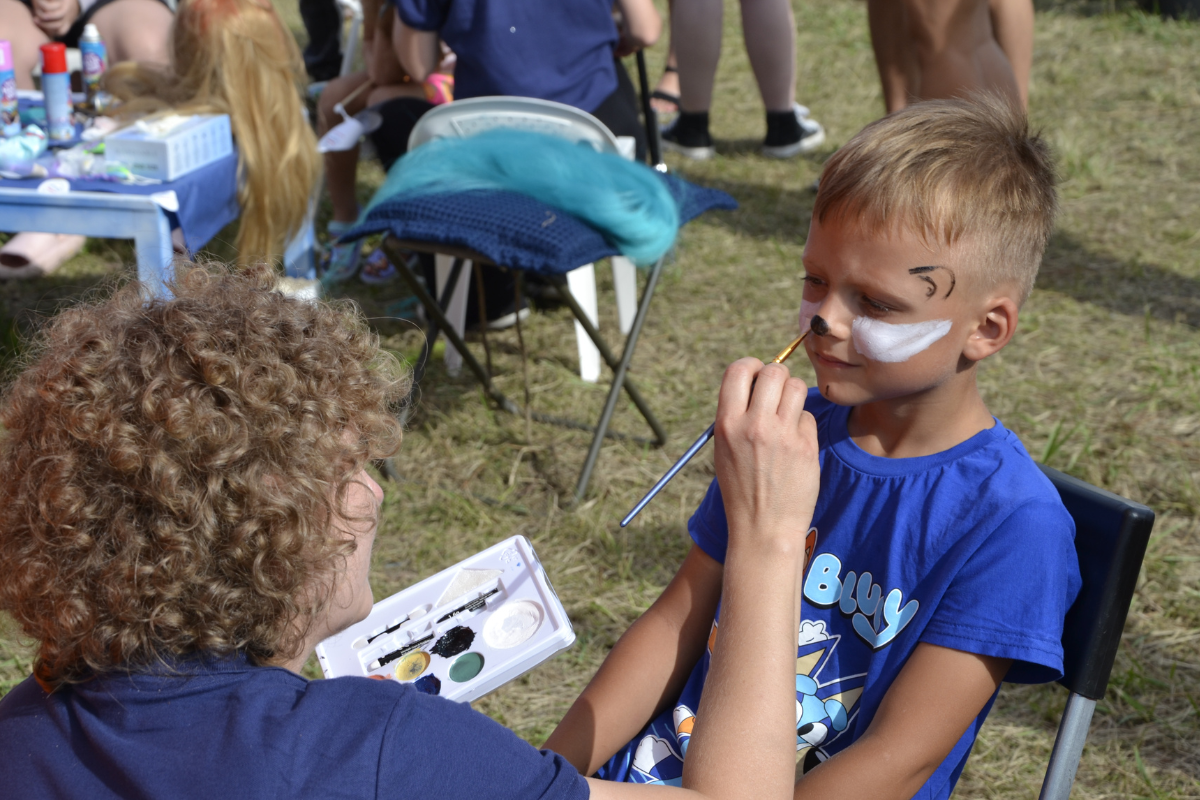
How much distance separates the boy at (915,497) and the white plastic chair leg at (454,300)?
221cm

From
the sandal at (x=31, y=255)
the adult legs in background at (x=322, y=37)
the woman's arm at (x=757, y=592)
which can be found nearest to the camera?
the woman's arm at (x=757, y=592)

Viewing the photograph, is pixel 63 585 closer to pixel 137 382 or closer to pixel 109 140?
pixel 137 382

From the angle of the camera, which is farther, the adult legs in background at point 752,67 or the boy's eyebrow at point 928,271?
the adult legs in background at point 752,67

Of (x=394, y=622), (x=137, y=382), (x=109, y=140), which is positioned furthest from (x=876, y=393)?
(x=109, y=140)

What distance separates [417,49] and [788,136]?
8.54 ft

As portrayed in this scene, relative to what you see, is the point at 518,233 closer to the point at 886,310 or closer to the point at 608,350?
the point at 608,350

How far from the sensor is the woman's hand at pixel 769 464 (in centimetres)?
99

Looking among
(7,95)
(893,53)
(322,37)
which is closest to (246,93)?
(7,95)

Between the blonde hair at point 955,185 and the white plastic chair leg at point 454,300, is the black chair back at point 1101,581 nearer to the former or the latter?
the blonde hair at point 955,185

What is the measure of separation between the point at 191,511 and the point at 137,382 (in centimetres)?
12

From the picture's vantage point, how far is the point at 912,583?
119 cm

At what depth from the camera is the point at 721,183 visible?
203 inches

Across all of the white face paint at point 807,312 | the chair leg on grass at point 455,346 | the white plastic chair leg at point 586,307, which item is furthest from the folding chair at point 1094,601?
the white plastic chair leg at point 586,307

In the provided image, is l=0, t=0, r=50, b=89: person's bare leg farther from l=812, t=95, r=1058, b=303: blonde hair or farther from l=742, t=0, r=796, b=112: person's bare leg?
l=812, t=95, r=1058, b=303: blonde hair
